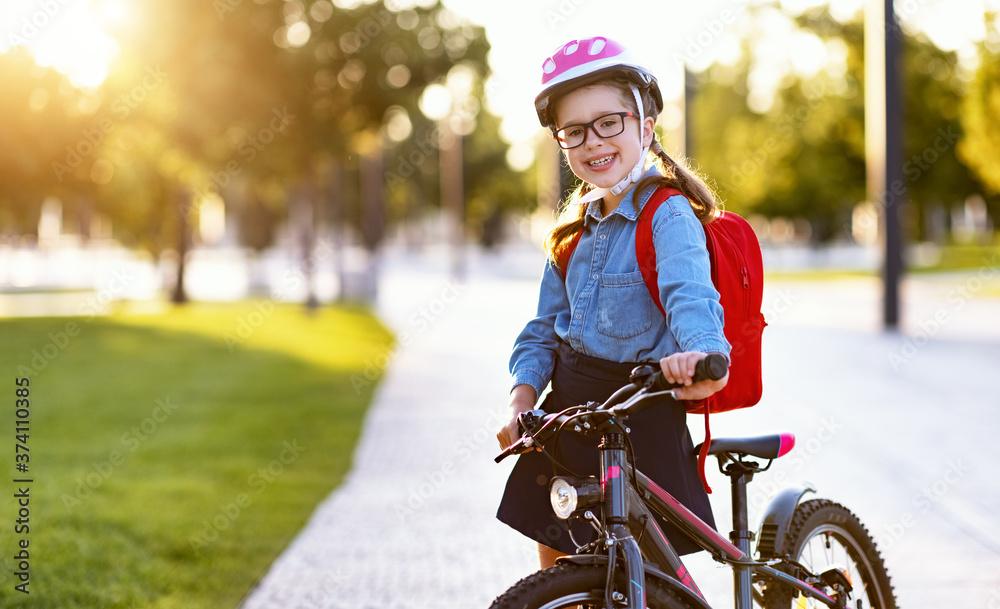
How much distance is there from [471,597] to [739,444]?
2.13 metres

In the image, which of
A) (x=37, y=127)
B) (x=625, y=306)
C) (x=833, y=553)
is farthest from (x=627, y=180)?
(x=37, y=127)

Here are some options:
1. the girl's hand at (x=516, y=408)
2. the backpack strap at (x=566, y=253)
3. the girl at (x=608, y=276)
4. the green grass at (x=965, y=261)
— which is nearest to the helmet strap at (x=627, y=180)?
the girl at (x=608, y=276)

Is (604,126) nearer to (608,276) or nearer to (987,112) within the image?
(608,276)

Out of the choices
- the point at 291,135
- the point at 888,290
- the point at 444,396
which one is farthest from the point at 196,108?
the point at 888,290

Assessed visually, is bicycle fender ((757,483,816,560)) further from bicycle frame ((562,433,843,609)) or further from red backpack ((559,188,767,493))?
red backpack ((559,188,767,493))

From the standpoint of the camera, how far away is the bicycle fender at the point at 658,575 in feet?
6.99

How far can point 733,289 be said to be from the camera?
7.75 ft

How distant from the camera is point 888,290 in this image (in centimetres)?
1509

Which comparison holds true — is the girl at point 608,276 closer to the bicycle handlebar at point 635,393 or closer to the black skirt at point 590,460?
the black skirt at point 590,460

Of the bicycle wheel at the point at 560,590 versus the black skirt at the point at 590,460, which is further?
the black skirt at the point at 590,460

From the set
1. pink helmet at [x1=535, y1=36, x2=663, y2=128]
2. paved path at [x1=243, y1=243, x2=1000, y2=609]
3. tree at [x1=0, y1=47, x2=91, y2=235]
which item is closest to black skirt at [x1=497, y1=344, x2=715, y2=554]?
pink helmet at [x1=535, y1=36, x2=663, y2=128]

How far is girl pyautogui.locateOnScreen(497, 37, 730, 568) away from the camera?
7.71 feet

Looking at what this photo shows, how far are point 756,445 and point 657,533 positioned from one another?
0.51 metres

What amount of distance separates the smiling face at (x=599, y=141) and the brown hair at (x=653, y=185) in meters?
0.02
